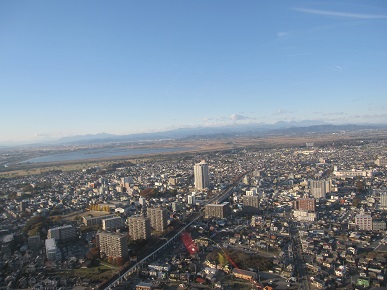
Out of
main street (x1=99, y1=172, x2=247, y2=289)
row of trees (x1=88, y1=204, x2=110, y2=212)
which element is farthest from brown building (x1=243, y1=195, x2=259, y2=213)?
row of trees (x1=88, y1=204, x2=110, y2=212)

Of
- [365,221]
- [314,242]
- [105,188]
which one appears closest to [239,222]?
[314,242]

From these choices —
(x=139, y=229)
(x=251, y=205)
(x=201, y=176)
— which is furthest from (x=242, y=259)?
(x=201, y=176)

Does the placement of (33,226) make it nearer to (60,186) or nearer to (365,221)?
(60,186)

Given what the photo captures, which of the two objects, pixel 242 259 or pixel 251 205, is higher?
pixel 251 205

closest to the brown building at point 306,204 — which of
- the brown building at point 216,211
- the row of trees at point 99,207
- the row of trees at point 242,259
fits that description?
the brown building at point 216,211

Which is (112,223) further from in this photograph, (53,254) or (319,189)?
(319,189)

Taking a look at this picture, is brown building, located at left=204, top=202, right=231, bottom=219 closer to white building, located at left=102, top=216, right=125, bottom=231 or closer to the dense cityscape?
the dense cityscape

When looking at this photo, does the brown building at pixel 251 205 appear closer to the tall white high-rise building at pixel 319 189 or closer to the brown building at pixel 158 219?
the tall white high-rise building at pixel 319 189

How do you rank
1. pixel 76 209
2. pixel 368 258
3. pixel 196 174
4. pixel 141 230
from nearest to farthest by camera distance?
A: pixel 368 258
pixel 141 230
pixel 76 209
pixel 196 174
